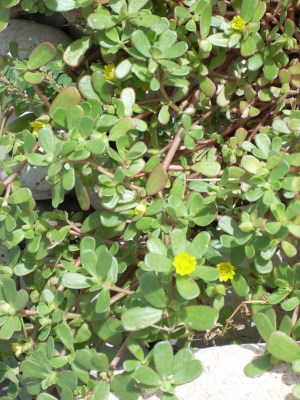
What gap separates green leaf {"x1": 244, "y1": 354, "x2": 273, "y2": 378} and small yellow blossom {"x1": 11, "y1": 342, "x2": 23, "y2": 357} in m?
0.65

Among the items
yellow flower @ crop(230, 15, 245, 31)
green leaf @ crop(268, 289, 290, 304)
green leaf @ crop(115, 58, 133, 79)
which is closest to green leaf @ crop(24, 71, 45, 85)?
green leaf @ crop(115, 58, 133, 79)

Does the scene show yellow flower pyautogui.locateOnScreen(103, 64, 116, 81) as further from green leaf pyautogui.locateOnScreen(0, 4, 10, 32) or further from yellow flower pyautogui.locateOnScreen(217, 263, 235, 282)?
yellow flower pyautogui.locateOnScreen(217, 263, 235, 282)

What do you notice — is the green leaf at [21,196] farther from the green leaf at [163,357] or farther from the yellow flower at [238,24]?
the yellow flower at [238,24]

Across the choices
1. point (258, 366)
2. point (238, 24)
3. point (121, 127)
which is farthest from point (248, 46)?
point (258, 366)

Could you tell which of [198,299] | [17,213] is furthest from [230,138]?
[17,213]

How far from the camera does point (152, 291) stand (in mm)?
1423

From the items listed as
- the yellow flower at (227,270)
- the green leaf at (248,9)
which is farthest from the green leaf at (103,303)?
the green leaf at (248,9)

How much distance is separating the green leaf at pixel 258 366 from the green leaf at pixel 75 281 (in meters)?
0.44

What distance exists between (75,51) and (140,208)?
60cm

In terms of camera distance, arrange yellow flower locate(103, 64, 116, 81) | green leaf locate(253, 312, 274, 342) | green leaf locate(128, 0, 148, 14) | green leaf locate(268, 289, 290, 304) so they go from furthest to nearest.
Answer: yellow flower locate(103, 64, 116, 81)
green leaf locate(128, 0, 148, 14)
green leaf locate(268, 289, 290, 304)
green leaf locate(253, 312, 274, 342)

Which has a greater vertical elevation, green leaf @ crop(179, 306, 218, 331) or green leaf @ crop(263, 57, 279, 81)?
green leaf @ crop(263, 57, 279, 81)

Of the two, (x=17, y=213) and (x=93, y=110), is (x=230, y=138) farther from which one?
(x=17, y=213)

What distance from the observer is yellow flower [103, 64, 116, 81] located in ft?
6.13

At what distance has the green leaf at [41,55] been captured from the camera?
69.1 inches
